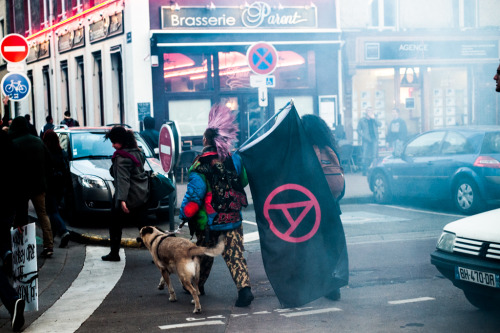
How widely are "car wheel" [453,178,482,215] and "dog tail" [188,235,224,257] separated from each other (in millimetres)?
6397

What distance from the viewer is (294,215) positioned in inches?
237

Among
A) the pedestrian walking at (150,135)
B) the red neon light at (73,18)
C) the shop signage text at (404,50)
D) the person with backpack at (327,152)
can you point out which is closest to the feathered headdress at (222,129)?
the person with backpack at (327,152)

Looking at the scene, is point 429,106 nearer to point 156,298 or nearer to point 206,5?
point 206,5

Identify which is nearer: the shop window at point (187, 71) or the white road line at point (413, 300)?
the white road line at point (413, 300)

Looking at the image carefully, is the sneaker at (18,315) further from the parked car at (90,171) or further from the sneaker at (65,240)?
the parked car at (90,171)

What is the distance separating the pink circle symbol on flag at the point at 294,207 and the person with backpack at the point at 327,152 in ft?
1.29

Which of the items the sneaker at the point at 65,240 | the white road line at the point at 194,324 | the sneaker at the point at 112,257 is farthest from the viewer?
the sneaker at the point at 65,240

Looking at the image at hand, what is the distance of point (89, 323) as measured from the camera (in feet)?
19.6

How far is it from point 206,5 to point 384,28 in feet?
15.5

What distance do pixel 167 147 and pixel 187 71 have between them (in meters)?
9.90

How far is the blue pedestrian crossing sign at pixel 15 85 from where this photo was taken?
13.6 m

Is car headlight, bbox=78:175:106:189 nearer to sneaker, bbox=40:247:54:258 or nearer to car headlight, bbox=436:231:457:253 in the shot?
sneaker, bbox=40:247:54:258

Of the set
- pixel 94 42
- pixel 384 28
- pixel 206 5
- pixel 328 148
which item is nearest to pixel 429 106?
pixel 384 28

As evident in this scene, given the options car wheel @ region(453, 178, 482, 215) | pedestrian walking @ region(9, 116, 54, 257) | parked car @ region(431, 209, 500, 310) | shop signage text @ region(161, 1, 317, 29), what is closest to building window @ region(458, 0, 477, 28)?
parked car @ region(431, 209, 500, 310)
